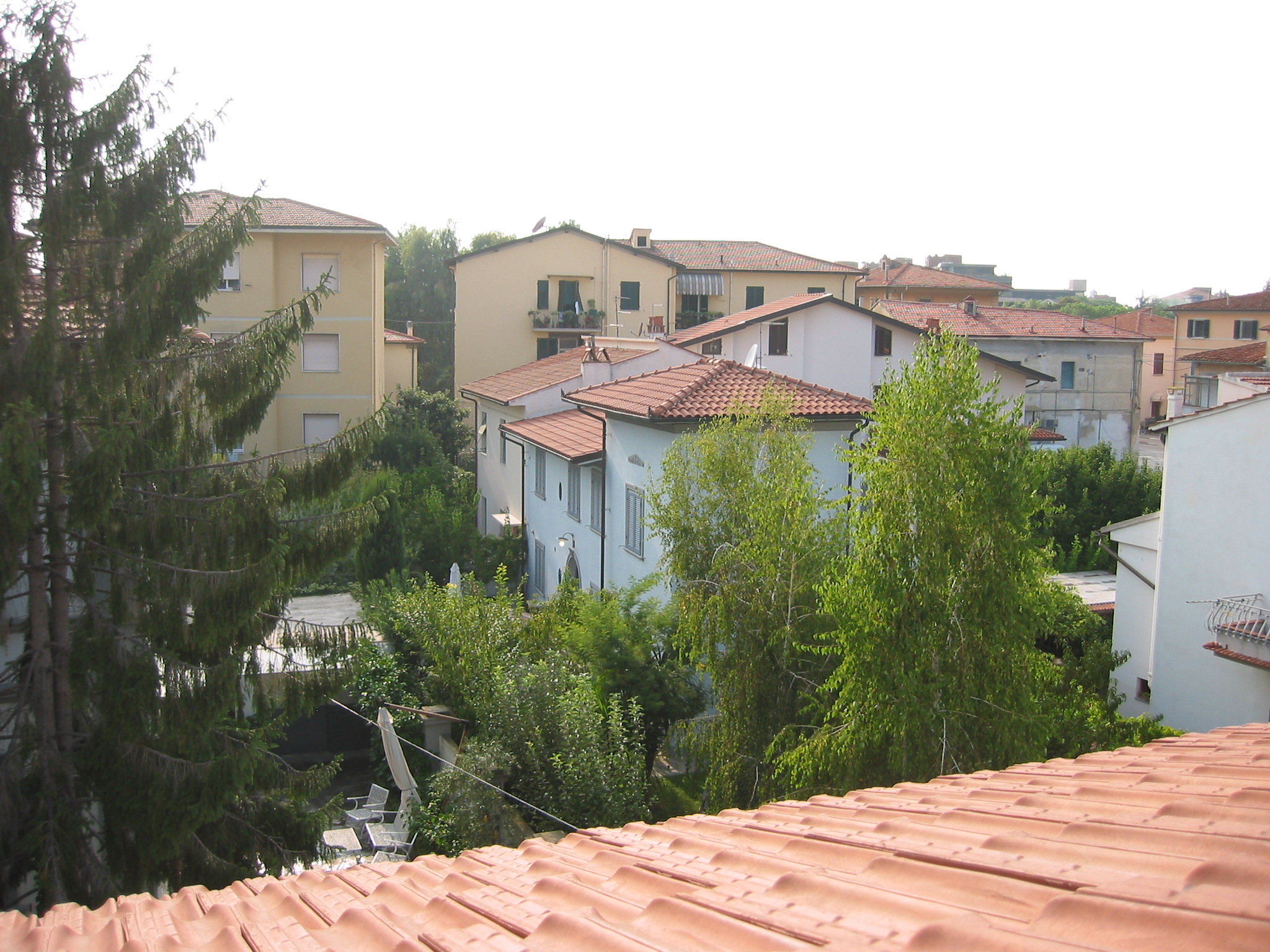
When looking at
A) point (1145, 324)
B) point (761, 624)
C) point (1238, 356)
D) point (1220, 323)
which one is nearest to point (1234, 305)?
point (1220, 323)

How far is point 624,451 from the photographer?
1830cm

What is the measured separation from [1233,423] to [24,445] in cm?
1632

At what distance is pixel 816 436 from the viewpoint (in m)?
16.0

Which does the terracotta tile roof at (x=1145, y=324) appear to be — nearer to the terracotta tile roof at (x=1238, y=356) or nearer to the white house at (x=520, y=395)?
the terracotta tile roof at (x=1238, y=356)

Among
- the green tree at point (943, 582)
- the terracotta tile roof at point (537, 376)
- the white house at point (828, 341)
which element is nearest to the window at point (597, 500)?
the terracotta tile roof at point (537, 376)

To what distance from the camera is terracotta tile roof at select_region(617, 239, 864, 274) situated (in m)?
49.3

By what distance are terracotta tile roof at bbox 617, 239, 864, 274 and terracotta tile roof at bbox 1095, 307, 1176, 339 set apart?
765 inches

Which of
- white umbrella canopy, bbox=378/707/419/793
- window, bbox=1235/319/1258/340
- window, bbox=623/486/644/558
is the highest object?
window, bbox=1235/319/1258/340

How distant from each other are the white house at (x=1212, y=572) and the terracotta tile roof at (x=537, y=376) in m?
12.5

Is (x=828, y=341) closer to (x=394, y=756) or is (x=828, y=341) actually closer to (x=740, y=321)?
(x=740, y=321)

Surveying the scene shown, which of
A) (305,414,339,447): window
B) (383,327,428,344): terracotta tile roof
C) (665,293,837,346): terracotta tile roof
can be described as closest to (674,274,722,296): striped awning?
(383,327,428,344): terracotta tile roof

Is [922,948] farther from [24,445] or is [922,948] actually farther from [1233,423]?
[1233,423]

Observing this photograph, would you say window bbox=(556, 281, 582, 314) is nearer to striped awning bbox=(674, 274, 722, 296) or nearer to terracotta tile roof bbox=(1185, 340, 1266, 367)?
striped awning bbox=(674, 274, 722, 296)

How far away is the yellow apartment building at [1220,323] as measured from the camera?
55688 mm
